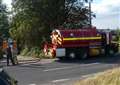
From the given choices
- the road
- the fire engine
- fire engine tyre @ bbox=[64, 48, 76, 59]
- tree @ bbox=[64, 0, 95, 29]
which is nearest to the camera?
the road

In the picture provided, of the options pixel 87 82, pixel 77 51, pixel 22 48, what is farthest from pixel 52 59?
pixel 87 82

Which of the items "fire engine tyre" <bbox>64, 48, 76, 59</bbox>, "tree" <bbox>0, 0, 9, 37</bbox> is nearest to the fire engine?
"fire engine tyre" <bbox>64, 48, 76, 59</bbox>

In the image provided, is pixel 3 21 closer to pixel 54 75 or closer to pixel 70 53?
pixel 70 53

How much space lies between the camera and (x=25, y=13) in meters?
37.0

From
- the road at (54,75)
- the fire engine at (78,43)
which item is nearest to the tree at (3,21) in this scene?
the fire engine at (78,43)

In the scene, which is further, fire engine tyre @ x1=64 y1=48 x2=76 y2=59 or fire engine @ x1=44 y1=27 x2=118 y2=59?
fire engine tyre @ x1=64 y1=48 x2=76 y2=59

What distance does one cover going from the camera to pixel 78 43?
32.5 metres

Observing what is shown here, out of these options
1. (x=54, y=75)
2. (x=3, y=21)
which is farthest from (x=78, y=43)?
(x=3, y=21)

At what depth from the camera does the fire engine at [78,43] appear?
31.7 metres

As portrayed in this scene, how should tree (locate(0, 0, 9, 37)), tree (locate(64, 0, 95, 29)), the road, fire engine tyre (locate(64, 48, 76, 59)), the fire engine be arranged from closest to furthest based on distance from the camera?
the road
the fire engine
fire engine tyre (locate(64, 48, 76, 59))
tree (locate(64, 0, 95, 29))
tree (locate(0, 0, 9, 37))

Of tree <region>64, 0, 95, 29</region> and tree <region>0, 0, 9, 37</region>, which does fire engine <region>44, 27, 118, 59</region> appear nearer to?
tree <region>64, 0, 95, 29</region>

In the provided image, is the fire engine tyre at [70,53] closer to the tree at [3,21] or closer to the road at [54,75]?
the road at [54,75]

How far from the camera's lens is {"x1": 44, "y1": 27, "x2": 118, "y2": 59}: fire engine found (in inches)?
1249

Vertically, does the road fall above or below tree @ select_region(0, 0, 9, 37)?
below
